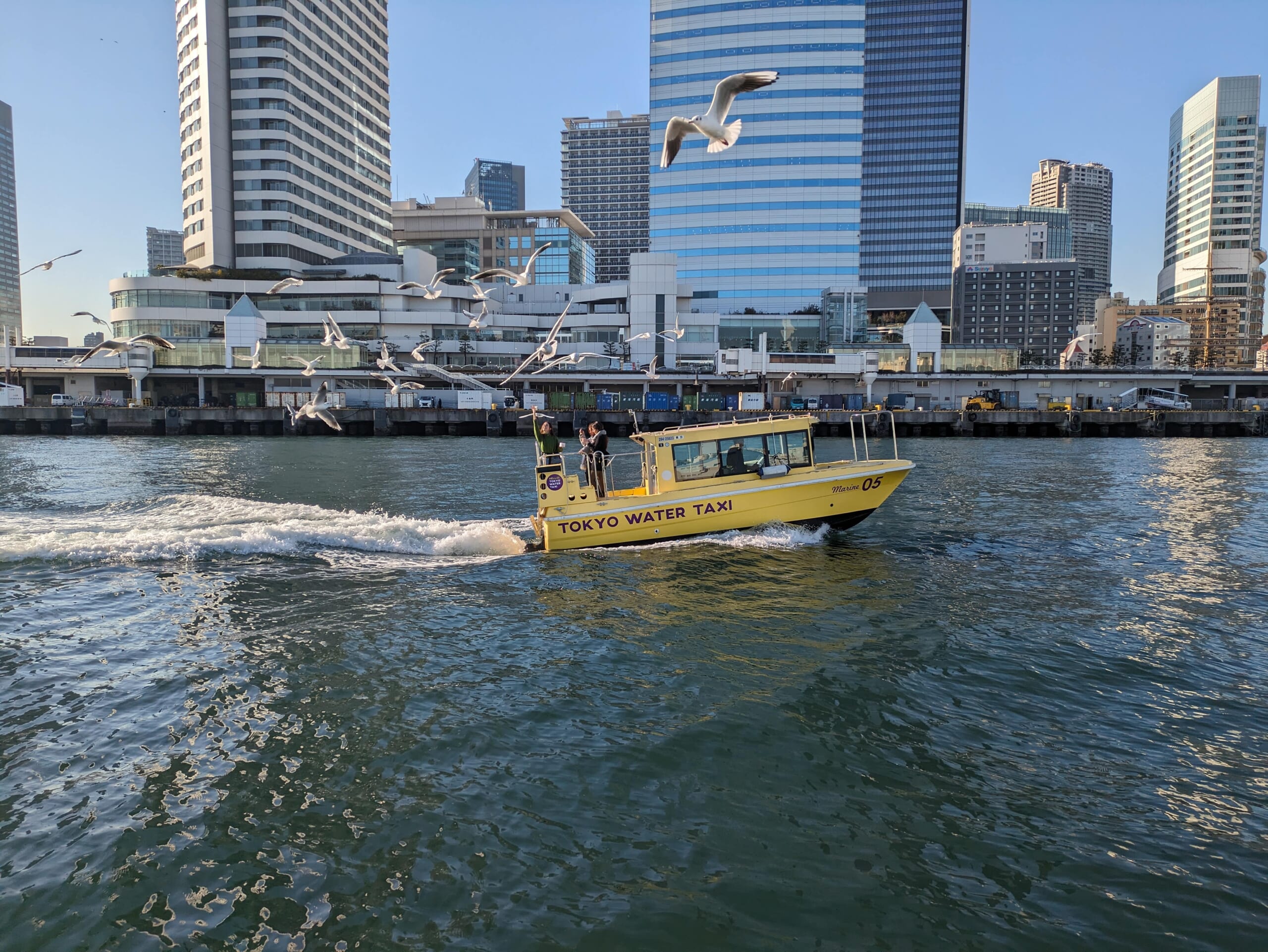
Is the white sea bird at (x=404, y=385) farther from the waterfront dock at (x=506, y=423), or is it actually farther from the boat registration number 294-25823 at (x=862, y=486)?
the boat registration number 294-25823 at (x=862, y=486)

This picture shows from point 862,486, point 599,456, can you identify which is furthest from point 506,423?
point 862,486

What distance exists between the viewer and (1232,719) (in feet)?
30.2

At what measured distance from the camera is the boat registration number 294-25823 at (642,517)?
18.2 m

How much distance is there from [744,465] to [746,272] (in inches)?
3537

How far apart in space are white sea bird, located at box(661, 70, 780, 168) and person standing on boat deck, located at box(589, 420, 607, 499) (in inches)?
236

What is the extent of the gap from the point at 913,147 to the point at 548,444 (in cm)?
15967

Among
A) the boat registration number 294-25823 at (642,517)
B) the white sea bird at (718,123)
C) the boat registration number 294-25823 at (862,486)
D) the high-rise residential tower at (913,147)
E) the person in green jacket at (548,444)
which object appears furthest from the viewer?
the high-rise residential tower at (913,147)

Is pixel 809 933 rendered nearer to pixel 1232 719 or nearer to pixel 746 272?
pixel 1232 719

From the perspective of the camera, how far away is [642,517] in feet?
59.8

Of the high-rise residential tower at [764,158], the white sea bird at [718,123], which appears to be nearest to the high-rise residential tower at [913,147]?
the high-rise residential tower at [764,158]

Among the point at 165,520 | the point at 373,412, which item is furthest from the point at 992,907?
the point at 373,412

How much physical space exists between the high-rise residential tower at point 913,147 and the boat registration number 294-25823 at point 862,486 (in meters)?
142

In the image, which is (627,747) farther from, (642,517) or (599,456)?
(599,456)

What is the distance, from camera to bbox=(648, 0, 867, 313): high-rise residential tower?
98562mm
